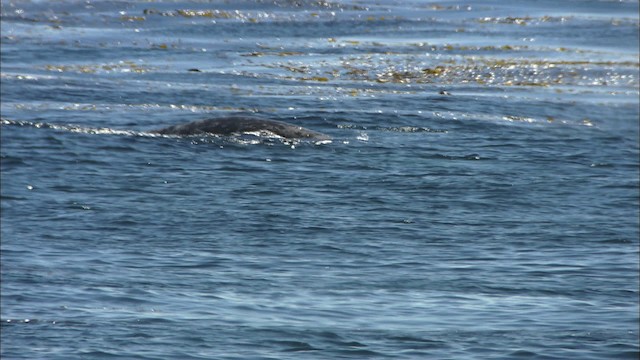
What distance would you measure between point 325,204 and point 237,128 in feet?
15.0

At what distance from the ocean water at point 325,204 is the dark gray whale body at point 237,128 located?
262mm

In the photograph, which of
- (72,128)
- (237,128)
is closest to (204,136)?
(237,128)

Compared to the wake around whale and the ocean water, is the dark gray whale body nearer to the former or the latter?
the wake around whale

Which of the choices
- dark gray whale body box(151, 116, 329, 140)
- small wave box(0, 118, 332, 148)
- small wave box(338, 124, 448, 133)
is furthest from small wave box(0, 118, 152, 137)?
small wave box(338, 124, 448, 133)

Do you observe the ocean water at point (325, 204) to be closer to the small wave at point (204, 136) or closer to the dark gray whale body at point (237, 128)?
the small wave at point (204, 136)

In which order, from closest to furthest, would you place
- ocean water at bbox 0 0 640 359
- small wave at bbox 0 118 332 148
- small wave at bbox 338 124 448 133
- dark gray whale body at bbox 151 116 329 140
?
1. ocean water at bbox 0 0 640 359
2. small wave at bbox 0 118 332 148
3. dark gray whale body at bbox 151 116 329 140
4. small wave at bbox 338 124 448 133

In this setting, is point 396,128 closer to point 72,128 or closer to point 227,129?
point 227,129

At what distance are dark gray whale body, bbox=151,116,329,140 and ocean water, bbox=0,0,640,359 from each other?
262 millimetres

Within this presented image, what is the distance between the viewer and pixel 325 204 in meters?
14.1

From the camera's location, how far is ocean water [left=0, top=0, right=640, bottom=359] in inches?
365

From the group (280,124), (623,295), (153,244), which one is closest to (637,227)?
(623,295)

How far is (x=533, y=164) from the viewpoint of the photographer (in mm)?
16750

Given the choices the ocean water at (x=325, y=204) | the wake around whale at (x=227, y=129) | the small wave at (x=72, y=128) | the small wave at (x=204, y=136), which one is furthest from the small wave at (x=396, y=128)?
the small wave at (x=72, y=128)

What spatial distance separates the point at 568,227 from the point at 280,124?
6425 millimetres
